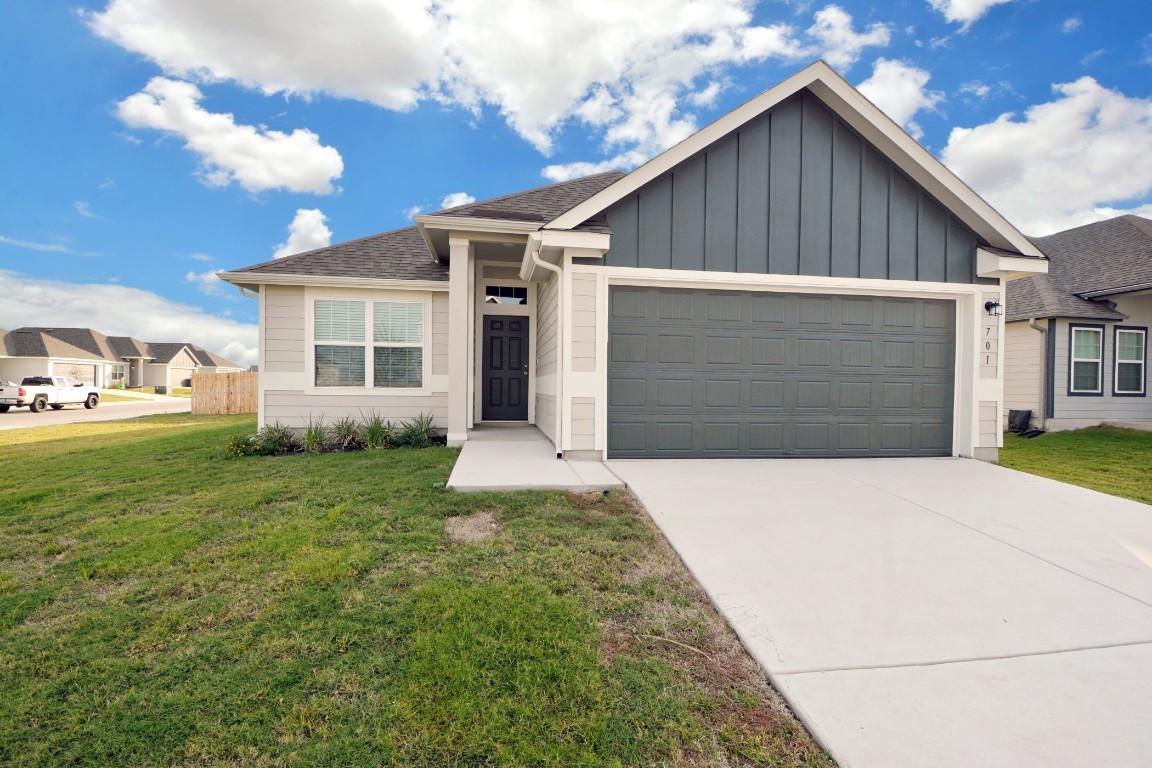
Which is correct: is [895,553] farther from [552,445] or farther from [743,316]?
[552,445]

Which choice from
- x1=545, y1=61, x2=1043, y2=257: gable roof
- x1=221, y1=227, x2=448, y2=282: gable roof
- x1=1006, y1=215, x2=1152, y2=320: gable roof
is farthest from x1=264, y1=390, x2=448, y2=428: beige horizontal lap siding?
x1=1006, y1=215, x2=1152, y2=320: gable roof

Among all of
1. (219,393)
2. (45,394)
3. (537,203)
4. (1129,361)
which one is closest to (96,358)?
(45,394)

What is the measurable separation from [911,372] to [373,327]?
8.57 metres

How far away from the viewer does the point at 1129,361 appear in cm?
1223

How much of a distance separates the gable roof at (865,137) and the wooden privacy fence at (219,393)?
17280 mm

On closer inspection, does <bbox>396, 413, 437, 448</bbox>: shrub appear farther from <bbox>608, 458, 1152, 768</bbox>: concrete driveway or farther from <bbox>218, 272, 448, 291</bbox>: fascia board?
<bbox>608, 458, 1152, 768</bbox>: concrete driveway

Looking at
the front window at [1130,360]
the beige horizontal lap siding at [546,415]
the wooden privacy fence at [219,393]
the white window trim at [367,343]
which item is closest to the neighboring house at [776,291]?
the beige horizontal lap siding at [546,415]

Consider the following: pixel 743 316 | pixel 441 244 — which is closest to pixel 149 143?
pixel 441 244

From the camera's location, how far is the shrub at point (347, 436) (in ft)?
27.7

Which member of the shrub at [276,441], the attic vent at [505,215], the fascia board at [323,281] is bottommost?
the shrub at [276,441]

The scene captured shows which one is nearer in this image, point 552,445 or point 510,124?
point 552,445

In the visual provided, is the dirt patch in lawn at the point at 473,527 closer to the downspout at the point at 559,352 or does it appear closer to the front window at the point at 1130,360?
the downspout at the point at 559,352

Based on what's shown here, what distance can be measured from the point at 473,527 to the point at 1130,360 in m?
16.4

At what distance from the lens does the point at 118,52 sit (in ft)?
32.6
